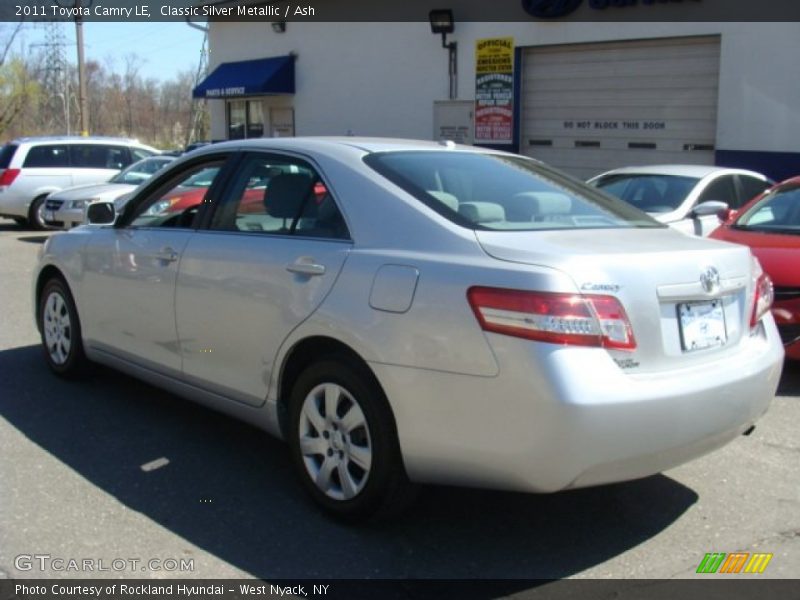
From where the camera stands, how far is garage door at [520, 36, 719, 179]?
45.3ft

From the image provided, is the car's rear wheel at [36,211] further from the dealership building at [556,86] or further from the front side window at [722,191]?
the front side window at [722,191]

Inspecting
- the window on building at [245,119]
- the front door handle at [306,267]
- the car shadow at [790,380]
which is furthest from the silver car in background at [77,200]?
the front door handle at [306,267]

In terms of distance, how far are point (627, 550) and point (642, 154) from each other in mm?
11979

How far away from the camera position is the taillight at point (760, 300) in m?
3.89

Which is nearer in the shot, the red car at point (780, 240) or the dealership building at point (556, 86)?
the red car at point (780, 240)


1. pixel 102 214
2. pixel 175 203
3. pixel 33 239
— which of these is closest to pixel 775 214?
pixel 175 203

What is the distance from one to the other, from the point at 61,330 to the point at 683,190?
5.88 metres

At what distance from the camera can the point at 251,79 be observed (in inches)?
848

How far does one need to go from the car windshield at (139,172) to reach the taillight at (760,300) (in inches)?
502

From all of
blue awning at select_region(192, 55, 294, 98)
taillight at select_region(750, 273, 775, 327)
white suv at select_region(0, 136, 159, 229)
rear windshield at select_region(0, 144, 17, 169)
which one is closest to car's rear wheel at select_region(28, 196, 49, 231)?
white suv at select_region(0, 136, 159, 229)

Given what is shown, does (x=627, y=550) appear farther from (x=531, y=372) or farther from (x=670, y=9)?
(x=670, y=9)

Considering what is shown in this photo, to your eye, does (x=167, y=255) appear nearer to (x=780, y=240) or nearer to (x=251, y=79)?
(x=780, y=240)

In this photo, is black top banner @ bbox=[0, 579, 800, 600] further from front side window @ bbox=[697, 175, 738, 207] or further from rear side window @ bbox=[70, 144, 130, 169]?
rear side window @ bbox=[70, 144, 130, 169]

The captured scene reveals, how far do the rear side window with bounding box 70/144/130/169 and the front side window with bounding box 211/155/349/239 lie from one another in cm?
1367
